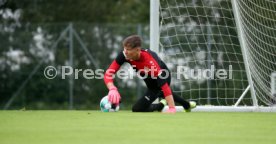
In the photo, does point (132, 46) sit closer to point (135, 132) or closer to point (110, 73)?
point (110, 73)

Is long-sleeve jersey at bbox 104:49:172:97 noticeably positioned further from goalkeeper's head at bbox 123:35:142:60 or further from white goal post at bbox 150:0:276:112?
white goal post at bbox 150:0:276:112

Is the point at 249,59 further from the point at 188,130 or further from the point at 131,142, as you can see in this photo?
Result: the point at 131,142

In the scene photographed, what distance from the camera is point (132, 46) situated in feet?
28.5

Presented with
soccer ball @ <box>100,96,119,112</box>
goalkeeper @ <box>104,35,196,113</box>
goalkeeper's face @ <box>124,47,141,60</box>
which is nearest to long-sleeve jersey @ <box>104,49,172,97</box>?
goalkeeper @ <box>104,35,196,113</box>

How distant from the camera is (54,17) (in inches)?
893

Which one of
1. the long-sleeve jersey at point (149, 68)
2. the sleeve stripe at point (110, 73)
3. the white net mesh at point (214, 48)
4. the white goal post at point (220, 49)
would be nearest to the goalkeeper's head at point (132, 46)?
the long-sleeve jersey at point (149, 68)

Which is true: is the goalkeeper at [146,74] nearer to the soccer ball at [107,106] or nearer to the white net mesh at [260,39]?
the soccer ball at [107,106]

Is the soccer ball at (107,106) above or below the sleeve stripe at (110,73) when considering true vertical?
below

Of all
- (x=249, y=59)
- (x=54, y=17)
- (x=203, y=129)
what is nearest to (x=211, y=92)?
(x=249, y=59)

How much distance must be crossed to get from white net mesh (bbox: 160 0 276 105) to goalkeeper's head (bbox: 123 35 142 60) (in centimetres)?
206

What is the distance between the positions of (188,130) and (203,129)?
0.18 meters

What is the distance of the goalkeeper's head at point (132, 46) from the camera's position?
863 cm

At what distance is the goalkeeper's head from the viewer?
8.63m

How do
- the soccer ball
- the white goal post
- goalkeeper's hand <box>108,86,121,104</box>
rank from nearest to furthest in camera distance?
goalkeeper's hand <box>108,86,121,104</box>
the soccer ball
the white goal post
